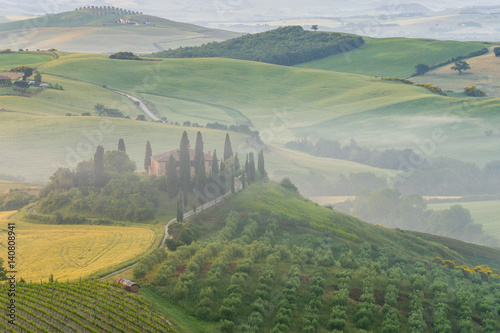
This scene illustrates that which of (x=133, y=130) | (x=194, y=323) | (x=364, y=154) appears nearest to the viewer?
(x=194, y=323)

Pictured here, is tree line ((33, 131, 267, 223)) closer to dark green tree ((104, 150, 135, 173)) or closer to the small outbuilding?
dark green tree ((104, 150, 135, 173))

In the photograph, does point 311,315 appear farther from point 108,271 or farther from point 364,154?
point 364,154

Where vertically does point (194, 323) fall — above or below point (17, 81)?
below

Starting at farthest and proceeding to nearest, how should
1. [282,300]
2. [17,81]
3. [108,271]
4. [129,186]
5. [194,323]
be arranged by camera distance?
[17,81], [129,186], [108,271], [282,300], [194,323]

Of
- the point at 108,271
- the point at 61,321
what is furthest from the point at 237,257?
the point at 61,321

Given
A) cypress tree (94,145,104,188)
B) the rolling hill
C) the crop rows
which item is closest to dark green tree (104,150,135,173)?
cypress tree (94,145,104,188)

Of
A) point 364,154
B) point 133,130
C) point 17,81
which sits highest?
point 17,81
